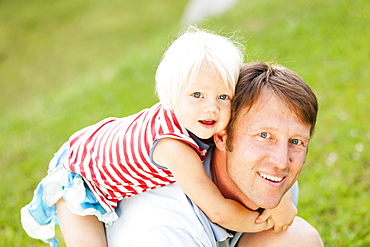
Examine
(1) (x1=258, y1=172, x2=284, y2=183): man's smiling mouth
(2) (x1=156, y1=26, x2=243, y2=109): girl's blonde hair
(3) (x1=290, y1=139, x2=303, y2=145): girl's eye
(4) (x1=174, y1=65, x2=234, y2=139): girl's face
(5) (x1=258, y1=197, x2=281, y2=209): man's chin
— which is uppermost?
(2) (x1=156, y1=26, x2=243, y2=109): girl's blonde hair

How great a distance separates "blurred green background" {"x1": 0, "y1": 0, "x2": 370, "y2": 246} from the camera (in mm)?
5379

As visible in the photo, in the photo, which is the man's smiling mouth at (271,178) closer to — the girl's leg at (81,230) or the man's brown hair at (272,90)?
the man's brown hair at (272,90)

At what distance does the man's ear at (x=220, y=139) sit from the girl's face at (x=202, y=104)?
219 mm

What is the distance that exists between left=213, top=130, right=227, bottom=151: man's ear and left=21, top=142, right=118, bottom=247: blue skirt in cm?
68

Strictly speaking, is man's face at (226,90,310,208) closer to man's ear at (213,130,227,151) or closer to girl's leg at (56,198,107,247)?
man's ear at (213,130,227,151)

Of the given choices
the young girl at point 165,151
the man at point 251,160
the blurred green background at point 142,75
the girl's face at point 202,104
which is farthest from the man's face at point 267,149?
the blurred green background at point 142,75

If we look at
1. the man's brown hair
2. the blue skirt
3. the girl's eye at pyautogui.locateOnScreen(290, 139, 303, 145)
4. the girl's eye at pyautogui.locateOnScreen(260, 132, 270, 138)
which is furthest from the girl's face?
the blue skirt

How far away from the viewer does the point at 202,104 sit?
2508 mm

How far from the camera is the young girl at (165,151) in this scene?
2.54 metres

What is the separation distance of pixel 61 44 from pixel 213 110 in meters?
13.1

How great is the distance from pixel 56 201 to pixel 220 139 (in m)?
1.04

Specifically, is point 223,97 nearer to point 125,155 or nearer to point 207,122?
point 207,122

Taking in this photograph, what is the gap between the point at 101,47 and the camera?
46.4ft

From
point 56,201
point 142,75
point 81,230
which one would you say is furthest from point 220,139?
point 142,75
